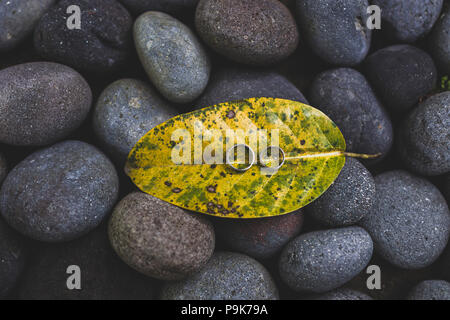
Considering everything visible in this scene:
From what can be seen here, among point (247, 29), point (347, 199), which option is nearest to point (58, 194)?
point (247, 29)

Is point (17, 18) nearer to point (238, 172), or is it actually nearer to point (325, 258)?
point (238, 172)

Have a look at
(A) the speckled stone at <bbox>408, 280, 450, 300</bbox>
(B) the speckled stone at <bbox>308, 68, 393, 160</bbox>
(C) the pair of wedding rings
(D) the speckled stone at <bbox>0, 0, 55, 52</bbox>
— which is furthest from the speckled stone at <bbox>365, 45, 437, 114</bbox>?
(D) the speckled stone at <bbox>0, 0, 55, 52</bbox>

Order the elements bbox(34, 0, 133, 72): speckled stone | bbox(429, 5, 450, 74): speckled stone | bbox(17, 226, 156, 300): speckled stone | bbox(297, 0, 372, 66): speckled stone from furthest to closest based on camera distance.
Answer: bbox(429, 5, 450, 74): speckled stone
bbox(297, 0, 372, 66): speckled stone
bbox(34, 0, 133, 72): speckled stone
bbox(17, 226, 156, 300): speckled stone

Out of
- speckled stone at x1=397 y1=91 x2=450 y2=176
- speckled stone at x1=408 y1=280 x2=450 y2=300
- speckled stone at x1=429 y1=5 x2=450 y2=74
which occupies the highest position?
speckled stone at x1=429 y1=5 x2=450 y2=74

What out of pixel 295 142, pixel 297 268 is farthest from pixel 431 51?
pixel 297 268

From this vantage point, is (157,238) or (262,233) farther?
(262,233)

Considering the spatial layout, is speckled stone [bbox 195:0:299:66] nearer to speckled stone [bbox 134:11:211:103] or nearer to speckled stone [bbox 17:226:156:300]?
speckled stone [bbox 134:11:211:103]
